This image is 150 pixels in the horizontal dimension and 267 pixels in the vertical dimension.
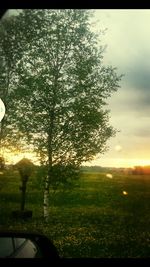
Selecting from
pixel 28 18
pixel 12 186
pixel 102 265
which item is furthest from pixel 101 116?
pixel 102 265

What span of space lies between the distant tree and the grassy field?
65.7 inches

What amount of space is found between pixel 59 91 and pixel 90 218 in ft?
24.6

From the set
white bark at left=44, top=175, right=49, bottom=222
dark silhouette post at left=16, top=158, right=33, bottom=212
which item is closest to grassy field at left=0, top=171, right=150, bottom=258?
white bark at left=44, top=175, right=49, bottom=222

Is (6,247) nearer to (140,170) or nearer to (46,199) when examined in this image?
(46,199)

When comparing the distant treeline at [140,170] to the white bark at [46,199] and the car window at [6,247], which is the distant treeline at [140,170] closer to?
the white bark at [46,199]

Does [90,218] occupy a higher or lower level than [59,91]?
lower

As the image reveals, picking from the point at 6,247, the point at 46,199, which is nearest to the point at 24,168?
the point at 46,199

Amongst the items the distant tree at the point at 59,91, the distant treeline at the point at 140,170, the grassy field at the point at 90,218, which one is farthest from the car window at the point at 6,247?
the distant treeline at the point at 140,170

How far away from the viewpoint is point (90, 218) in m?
20.2

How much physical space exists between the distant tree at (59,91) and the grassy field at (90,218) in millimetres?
1668

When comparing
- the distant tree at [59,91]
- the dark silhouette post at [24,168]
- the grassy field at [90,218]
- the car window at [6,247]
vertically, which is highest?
the distant tree at [59,91]

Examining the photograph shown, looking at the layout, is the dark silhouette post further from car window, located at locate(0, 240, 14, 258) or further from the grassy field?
car window, located at locate(0, 240, 14, 258)

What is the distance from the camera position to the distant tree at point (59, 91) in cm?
1631

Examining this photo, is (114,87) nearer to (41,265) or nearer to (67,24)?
(67,24)
